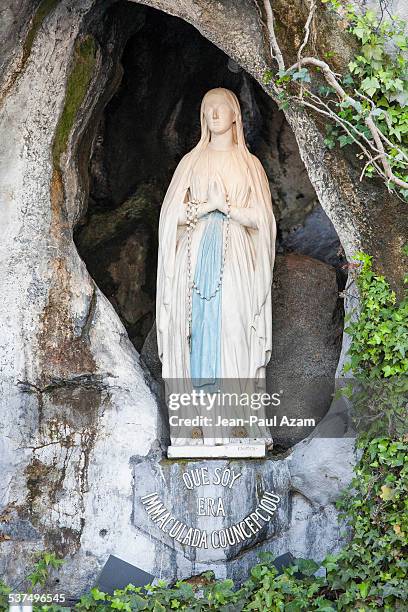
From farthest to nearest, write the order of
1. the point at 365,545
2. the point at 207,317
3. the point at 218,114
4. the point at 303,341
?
1. the point at 303,341
2. the point at 218,114
3. the point at 207,317
4. the point at 365,545

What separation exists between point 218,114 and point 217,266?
944 millimetres

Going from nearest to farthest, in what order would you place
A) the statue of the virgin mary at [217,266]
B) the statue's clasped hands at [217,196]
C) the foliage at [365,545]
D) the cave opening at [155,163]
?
the foliage at [365,545] → the statue of the virgin mary at [217,266] → the statue's clasped hands at [217,196] → the cave opening at [155,163]

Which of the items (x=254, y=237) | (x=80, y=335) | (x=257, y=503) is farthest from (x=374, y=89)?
(x=257, y=503)

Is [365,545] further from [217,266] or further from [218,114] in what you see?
[218,114]

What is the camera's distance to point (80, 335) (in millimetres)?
8000

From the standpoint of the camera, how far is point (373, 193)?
726 cm

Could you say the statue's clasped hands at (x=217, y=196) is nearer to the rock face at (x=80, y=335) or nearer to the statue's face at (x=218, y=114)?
the statue's face at (x=218, y=114)

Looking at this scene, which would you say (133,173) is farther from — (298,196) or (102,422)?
(102,422)

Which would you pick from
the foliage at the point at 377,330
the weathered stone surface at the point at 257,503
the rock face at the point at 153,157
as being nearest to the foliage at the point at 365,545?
the foliage at the point at 377,330

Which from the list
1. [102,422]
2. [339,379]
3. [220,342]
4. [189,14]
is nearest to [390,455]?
[339,379]

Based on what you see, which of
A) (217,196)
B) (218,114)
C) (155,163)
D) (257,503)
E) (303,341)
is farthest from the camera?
(155,163)

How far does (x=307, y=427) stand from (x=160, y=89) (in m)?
2.49

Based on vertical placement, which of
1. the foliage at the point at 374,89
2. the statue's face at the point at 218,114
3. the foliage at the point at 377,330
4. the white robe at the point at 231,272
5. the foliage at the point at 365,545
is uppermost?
the statue's face at the point at 218,114

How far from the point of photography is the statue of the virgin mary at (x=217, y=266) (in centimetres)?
779
